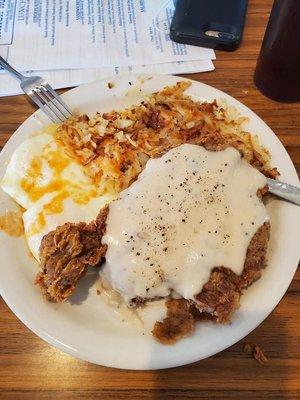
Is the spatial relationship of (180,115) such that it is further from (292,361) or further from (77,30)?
(292,361)

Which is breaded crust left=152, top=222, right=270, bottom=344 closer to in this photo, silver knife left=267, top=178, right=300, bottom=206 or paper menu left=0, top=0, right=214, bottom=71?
silver knife left=267, top=178, right=300, bottom=206

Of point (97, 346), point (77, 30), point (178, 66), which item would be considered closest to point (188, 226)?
point (97, 346)

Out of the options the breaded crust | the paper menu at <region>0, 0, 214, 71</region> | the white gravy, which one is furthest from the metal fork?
the breaded crust

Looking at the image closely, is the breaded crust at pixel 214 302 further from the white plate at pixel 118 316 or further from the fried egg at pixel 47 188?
the fried egg at pixel 47 188

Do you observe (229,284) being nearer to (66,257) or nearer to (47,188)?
(66,257)

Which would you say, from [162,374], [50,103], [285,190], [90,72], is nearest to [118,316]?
[162,374]

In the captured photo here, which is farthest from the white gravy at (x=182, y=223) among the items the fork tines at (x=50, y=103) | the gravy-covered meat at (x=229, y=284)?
the fork tines at (x=50, y=103)
